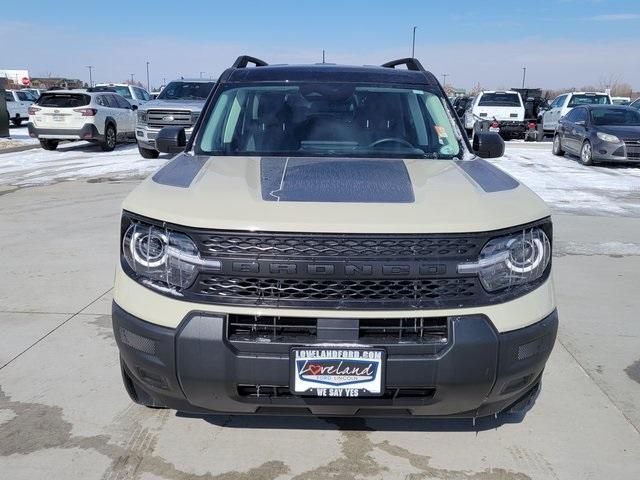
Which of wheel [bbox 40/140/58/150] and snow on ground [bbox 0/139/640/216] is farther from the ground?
wheel [bbox 40/140/58/150]

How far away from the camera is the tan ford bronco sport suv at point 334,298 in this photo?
2.39 meters

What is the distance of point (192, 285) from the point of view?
2.48m

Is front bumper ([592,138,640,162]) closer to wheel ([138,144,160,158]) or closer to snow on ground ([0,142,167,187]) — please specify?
snow on ground ([0,142,167,187])

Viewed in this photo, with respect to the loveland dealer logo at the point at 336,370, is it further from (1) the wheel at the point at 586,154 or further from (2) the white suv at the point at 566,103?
(2) the white suv at the point at 566,103

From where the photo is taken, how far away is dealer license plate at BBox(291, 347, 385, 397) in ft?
7.82

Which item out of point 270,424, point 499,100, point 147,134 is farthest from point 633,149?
point 270,424

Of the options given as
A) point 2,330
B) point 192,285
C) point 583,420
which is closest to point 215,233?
point 192,285

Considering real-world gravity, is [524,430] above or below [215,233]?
below

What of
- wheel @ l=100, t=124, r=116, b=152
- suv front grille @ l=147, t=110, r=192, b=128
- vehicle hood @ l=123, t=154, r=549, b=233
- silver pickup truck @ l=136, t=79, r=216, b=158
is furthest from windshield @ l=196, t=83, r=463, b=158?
wheel @ l=100, t=124, r=116, b=152

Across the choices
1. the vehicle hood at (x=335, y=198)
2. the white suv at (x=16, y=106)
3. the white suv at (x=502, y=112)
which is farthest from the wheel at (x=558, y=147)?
the white suv at (x=16, y=106)

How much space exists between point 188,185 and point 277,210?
589 mm

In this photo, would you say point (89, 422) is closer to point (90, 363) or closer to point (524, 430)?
point (90, 363)

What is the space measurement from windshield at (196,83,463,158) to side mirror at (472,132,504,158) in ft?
0.93

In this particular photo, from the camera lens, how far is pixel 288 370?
2.39 m
